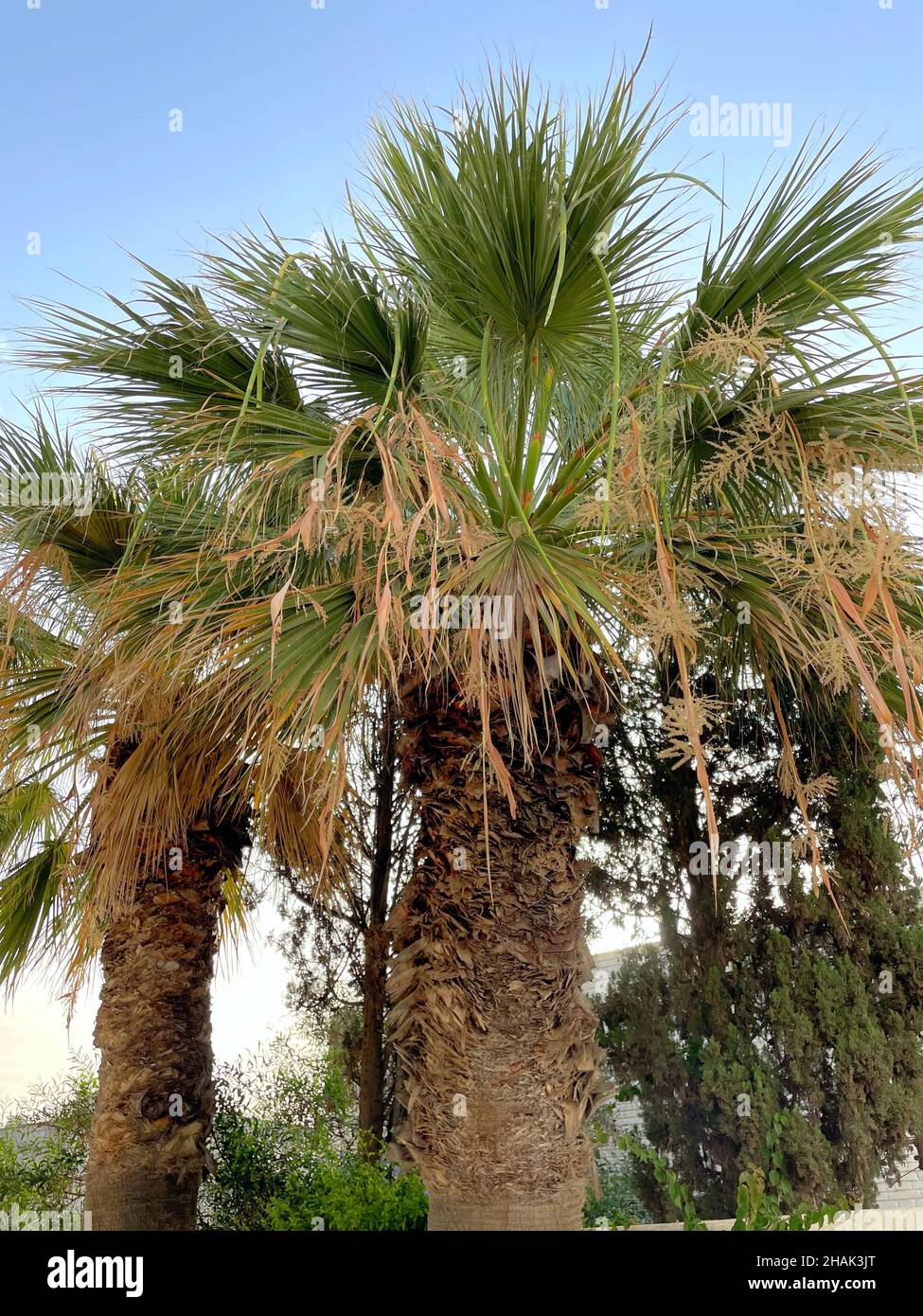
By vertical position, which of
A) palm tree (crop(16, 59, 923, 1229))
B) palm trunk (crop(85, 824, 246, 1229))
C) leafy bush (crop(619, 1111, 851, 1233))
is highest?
palm tree (crop(16, 59, 923, 1229))

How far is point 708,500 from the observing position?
472 cm

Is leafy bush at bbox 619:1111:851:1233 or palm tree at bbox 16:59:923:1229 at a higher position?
palm tree at bbox 16:59:923:1229

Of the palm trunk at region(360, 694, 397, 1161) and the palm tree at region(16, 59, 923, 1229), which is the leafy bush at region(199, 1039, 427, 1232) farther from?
the palm tree at region(16, 59, 923, 1229)

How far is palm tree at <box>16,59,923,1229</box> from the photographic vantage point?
12.0 feet

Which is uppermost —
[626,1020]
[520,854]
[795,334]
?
[795,334]

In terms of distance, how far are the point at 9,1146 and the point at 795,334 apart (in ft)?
30.3

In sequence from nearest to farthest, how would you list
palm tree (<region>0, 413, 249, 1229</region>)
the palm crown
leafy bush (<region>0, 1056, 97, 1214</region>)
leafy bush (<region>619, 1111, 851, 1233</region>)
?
the palm crown < palm tree (<region>0, 413, 249, 1229</region>) < leafy bush (<region>619, 1111, 851, 1233</region>) < leafy bush (<region>0, 1056, 97, 1214</region>)

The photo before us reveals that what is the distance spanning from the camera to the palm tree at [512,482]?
3.65 meters

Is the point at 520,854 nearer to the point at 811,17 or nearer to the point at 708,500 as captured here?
the point at 708,500

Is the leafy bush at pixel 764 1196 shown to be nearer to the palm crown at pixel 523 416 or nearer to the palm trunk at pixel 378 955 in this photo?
the palm trunk at pixel 378 955

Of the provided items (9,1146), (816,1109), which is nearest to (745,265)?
(816,1109)

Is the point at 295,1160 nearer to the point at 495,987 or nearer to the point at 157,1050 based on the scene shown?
the point at 157,1050

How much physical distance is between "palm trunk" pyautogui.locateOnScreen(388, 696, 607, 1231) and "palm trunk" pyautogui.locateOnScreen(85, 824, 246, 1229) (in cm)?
215

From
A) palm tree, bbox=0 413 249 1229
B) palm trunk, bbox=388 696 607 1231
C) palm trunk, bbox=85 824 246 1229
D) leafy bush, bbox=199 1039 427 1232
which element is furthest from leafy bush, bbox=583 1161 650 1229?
palm trunk, bbox=388 696 607 1231
